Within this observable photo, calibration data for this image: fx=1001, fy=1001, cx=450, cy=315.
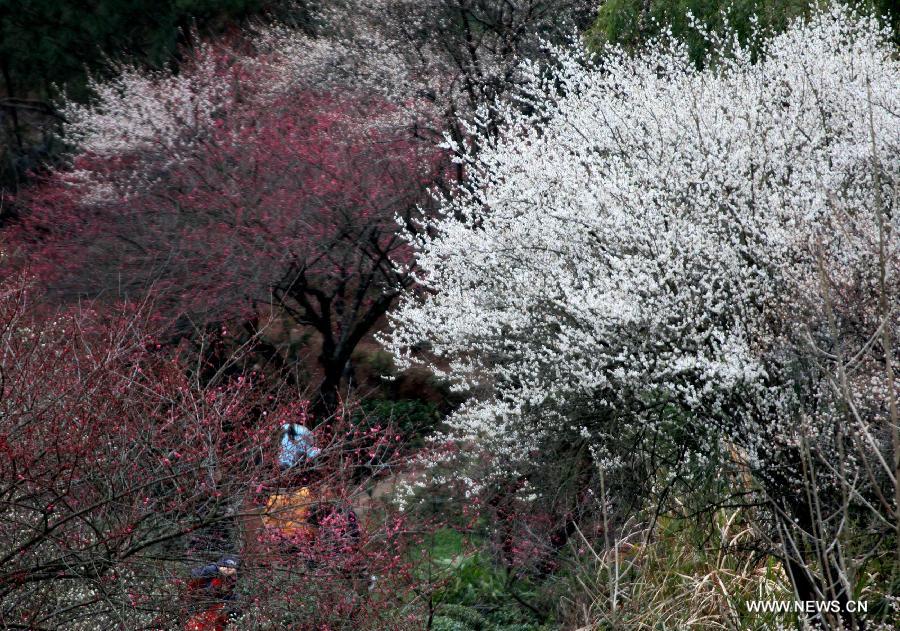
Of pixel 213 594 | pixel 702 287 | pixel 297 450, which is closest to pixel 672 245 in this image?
pixel 702 287

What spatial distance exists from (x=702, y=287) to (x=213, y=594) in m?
3.22

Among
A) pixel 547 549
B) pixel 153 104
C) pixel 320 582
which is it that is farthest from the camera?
pixel 153 104

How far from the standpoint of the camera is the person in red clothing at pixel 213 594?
482 cm

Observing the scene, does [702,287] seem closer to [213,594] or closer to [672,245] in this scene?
[672,245]

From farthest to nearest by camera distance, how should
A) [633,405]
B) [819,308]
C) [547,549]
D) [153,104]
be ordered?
1. [153,104]
2. [547,549]
3. [633,405]
4. [819,308]

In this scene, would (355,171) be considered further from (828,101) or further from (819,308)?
(819,308)

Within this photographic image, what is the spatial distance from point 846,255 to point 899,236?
0.91 ft

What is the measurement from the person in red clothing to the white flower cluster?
2.14 metres

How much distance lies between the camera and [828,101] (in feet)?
23.3

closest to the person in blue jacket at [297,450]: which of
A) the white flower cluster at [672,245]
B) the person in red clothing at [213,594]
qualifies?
the person in red clothing at [213,594]

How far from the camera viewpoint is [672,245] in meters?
5.98

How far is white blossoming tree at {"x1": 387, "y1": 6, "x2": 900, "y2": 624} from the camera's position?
5070 mm

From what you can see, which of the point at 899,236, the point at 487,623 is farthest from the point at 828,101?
the point at 487,623

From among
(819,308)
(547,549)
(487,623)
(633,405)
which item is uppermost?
(819,308)
